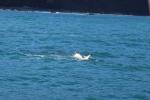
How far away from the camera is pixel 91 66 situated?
38062 millimetres

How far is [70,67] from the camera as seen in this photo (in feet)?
121

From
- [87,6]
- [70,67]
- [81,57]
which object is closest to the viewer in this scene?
[70,67]

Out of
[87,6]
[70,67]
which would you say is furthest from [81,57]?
[87,6]

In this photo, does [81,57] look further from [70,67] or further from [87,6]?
[87,6]

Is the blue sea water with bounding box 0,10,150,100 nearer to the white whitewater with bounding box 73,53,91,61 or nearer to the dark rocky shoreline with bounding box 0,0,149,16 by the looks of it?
the white whitewater with bounding box 73,53,91,61

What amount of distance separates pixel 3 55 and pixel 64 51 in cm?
613

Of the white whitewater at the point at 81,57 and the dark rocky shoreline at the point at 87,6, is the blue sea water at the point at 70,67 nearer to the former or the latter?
the white whitewater at the point at 81,57

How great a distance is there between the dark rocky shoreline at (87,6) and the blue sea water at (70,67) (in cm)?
4277

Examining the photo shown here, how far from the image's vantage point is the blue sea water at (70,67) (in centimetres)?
2847

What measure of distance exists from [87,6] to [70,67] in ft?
247

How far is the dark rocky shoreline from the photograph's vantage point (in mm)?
109812

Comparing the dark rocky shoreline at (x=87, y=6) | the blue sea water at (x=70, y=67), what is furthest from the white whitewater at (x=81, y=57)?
the dark rocky shoreline at (x=87, y=6)

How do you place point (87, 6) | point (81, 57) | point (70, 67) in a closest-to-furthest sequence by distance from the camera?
point (70, 67), point (81, 57), point (87, 6)

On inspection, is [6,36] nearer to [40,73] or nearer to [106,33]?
[106,33]
